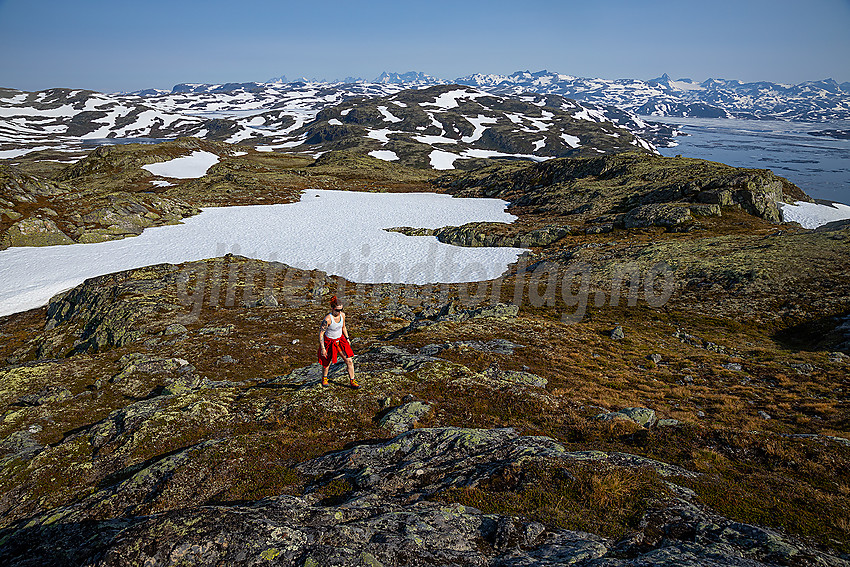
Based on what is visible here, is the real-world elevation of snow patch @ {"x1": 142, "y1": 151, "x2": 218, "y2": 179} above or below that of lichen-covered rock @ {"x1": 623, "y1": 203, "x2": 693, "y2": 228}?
above

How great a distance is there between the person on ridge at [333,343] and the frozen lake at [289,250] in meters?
27.5

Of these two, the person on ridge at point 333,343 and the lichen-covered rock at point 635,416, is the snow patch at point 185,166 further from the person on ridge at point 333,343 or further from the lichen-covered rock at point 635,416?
the lichen-covered rock at point 635,416

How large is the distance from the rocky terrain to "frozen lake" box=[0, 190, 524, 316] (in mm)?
4448

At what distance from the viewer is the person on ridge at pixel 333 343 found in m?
15.4

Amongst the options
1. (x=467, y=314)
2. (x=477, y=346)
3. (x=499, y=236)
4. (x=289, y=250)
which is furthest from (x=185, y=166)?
(x=477, y=346)

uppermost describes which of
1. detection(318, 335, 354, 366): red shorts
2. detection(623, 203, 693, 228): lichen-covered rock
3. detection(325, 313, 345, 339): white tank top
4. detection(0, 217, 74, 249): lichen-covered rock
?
detection(623, 203, 693, 228): lichen-covered rock

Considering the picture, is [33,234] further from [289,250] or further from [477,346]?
[477,346]

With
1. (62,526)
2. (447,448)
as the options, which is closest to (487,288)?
(447,448)

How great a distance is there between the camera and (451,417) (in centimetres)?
1431

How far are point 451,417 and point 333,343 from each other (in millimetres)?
5490

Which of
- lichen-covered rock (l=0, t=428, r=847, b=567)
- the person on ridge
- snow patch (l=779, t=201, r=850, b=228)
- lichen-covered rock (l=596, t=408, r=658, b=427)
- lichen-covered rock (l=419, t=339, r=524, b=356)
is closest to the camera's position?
lichen-covered rock (l=0, t=428, r=847, b=567)

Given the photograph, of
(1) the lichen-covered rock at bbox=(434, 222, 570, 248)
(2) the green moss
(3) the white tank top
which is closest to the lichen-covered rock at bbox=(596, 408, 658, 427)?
(2) the green moss

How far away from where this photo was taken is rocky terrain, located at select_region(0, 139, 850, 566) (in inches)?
293

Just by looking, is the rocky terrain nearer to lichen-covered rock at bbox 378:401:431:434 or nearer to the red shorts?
lichen-covered rock at bbox 378:401:431:434
